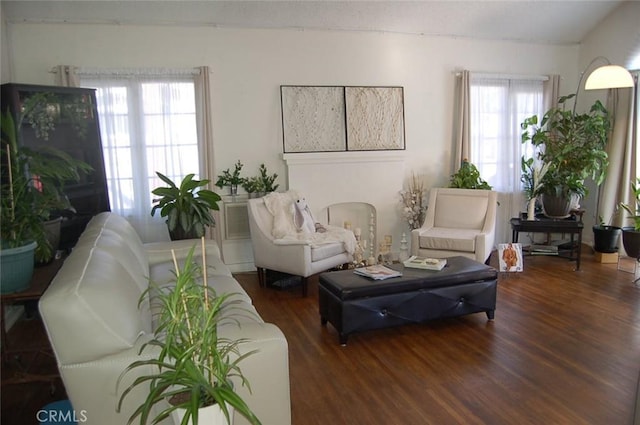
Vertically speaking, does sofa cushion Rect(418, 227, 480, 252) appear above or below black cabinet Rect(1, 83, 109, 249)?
below

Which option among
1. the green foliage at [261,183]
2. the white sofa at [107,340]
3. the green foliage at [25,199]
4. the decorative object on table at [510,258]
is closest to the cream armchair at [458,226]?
the decorative object on table at [510,258]

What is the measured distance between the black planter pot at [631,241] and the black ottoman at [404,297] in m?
2.45

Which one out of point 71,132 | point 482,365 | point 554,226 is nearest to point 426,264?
point 482,365

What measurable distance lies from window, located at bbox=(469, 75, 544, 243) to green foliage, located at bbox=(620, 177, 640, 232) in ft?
4.02

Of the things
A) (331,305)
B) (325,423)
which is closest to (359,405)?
(325,423)

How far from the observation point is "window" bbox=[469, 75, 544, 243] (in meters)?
6.05

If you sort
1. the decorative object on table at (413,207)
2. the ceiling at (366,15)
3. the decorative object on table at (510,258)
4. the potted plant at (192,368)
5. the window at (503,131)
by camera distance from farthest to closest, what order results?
the window at (503,131)
the decorative object on table at (413,207)
the decorative object on table at (510,258)
the ceiling at (366,15)
the potted plant at (192,368)

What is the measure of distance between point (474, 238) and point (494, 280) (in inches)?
44.1

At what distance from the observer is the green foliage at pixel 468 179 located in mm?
5609

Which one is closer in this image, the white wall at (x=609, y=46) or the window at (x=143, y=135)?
the window at (x=143, y=135)

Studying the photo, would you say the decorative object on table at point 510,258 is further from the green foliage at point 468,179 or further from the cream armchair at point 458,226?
the green foliage at point 468,179

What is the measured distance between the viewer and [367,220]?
591 centimetres

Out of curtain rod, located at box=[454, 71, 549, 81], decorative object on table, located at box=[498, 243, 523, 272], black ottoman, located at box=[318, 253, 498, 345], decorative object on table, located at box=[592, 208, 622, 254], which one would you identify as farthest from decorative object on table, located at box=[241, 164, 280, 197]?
decorative object on table, located at box=[592, 208, 622, 254]
